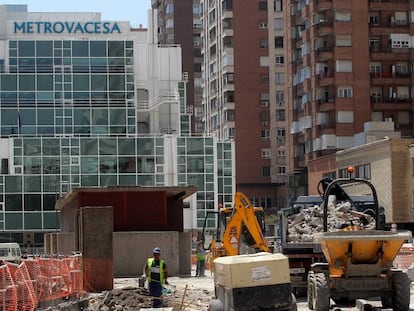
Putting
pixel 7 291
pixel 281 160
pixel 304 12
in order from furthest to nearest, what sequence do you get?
pixel 281 160, pixel 304 12, pixel 7 291

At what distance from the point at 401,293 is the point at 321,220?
19.2 ft

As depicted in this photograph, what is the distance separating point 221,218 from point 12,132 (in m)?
56.8

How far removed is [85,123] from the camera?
85000 mm

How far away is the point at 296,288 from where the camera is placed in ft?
73.7

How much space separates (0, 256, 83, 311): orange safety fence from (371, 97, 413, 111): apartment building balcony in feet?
198

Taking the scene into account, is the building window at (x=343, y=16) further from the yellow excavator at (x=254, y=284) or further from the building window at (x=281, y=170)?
the yellow excavator at (x=254, y=284)

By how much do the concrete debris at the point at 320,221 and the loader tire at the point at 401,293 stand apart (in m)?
4.54

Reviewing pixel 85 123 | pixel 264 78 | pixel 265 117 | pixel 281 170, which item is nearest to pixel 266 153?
pixel 281 170

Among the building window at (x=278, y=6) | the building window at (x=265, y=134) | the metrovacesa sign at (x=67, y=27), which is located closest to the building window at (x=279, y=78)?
the building window at (x=265, y=134)

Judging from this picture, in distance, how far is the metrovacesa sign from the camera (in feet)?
290

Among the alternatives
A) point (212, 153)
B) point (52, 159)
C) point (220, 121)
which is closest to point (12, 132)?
point (52, 159)

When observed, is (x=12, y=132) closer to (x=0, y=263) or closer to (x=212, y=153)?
(x=212, y=153)

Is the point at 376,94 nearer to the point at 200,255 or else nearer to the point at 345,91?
the point at 345,91

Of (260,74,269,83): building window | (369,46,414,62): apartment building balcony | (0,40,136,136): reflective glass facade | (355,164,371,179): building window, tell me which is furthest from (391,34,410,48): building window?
(260,74,269,83): building window
